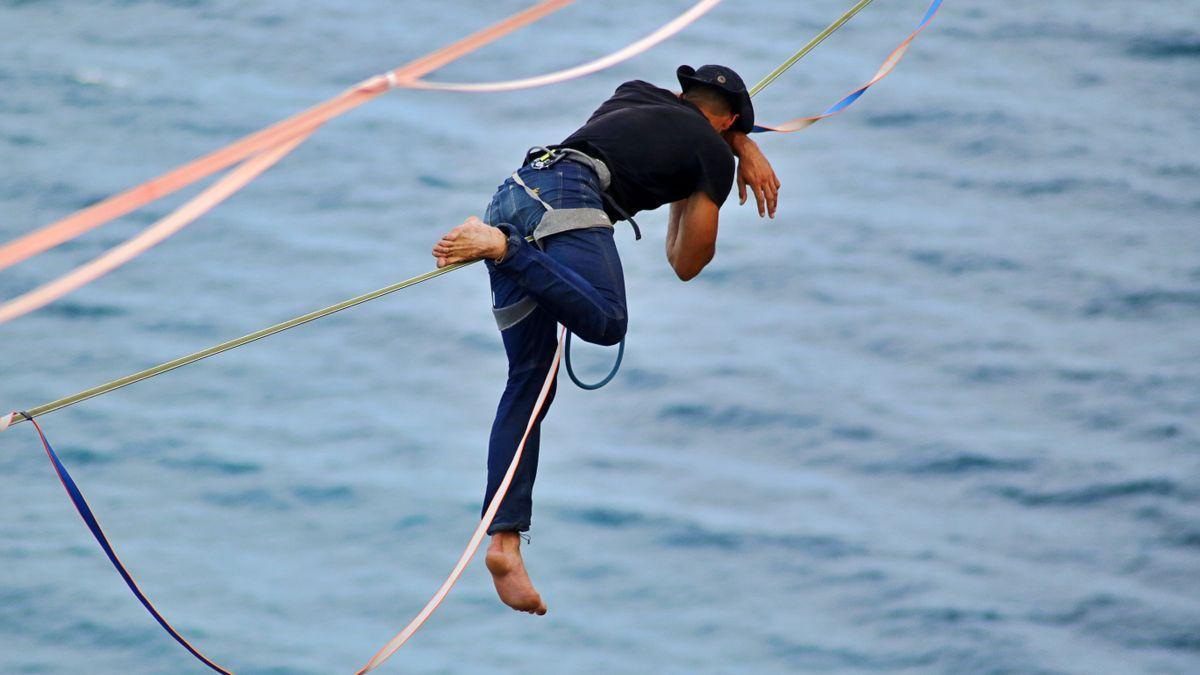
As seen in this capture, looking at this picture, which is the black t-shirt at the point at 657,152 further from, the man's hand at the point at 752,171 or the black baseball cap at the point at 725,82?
the man's hand at the point at 752,171

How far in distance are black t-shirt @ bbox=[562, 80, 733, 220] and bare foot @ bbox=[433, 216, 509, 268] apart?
0.49 meters

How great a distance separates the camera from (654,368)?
39.1ft

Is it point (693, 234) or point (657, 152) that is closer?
point (657, 152)

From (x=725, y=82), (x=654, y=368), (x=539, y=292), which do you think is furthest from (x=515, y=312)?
(x=654, y=368)

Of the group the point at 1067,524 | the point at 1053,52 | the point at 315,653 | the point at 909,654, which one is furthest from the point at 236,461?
the point at 1053,52

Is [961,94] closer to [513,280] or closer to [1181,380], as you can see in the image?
[1181,380]

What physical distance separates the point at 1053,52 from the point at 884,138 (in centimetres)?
167

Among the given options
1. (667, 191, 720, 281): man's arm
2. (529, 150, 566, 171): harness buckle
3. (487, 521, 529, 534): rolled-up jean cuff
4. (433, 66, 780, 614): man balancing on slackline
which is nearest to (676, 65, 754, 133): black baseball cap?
(433, 66, 780, 614): man balancing on slackline

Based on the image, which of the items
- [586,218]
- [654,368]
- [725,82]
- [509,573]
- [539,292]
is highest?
[725,82]

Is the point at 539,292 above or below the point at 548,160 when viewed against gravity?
below

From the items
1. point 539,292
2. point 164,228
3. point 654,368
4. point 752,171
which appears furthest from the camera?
point 654,368

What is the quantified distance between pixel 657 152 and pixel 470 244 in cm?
66

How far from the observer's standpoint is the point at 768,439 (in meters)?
11.7

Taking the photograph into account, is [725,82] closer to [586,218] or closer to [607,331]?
[586,218]
